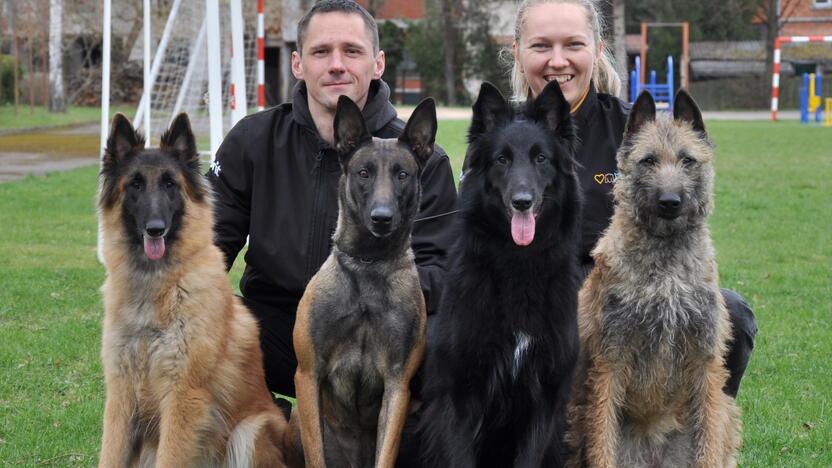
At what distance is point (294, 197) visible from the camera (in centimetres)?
466

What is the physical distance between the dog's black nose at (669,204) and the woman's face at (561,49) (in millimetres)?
1049

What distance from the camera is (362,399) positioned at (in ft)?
13.2

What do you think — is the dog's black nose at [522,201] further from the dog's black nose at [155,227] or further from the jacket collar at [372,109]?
the dog's black nose at [155,227]

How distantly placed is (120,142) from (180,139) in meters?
0.25

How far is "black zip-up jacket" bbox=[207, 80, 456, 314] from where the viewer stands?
181 inches

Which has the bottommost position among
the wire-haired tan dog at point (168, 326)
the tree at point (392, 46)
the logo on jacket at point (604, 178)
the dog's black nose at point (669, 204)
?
the wire-haired tan dog at point (168, 326)

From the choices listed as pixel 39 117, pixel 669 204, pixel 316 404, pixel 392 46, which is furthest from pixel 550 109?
pixel 392 46

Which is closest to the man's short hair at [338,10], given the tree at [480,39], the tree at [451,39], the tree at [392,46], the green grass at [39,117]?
the green grass at [39,117]

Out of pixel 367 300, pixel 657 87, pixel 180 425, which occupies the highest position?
pixel 657 87

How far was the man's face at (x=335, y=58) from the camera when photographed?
4.51m

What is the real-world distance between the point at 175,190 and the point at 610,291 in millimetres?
1894

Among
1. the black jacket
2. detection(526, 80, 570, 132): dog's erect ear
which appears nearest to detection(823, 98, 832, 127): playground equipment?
the black jacket

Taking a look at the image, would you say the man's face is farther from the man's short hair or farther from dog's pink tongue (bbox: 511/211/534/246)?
dog's pink tongue (bbox: 511/211/534/246)

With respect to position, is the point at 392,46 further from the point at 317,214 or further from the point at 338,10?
the point at 317,214
